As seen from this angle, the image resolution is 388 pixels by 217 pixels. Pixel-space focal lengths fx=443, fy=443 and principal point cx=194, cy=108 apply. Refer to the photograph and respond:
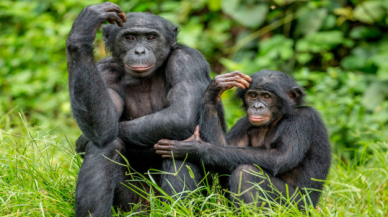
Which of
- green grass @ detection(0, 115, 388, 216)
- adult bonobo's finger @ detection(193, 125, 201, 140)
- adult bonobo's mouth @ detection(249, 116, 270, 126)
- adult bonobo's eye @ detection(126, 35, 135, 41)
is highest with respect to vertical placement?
adult bonobo's eye @ detection(126, 35, 135, 41)

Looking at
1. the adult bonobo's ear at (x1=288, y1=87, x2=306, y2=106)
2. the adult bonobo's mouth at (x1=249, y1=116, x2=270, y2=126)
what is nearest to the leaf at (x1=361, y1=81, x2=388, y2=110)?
the adult bonobo's ear at (x1=288, y1=87, x2=306, y2=106)

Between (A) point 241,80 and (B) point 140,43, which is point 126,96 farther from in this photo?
(A) point 241,80

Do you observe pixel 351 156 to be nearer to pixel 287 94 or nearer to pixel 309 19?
pixel 309 19

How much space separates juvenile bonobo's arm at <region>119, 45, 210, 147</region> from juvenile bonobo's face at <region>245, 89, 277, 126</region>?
0.47 m

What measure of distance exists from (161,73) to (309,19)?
4.61 m

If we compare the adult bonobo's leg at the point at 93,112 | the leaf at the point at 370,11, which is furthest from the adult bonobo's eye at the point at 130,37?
the leaf at the point at 370,11

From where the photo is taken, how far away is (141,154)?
13.6 feet

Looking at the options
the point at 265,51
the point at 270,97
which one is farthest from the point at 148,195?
the point at 265,51

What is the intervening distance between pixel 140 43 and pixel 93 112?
0.79m

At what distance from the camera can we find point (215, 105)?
4.12 m

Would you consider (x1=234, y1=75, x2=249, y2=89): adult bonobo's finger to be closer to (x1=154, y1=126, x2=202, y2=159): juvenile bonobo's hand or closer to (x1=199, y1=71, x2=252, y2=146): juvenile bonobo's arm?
(x1=199, y1=71, x2=252, y2=146): juvenile bonobo's arm

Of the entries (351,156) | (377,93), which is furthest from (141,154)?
(377,93)

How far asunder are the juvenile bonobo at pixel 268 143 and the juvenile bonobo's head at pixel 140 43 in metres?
0.60

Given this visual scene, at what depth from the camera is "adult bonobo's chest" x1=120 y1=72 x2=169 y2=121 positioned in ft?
13.8
